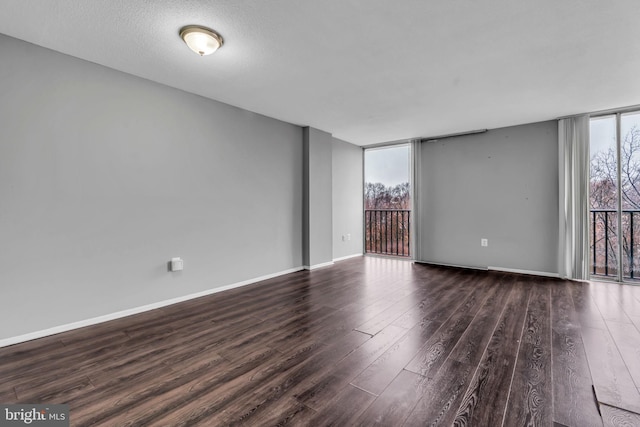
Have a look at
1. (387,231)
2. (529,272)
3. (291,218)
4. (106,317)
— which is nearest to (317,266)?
(291,218)

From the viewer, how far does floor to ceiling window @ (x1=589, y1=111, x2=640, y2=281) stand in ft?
12.6

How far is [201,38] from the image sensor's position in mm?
2162

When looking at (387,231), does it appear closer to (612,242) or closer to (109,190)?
(612,242)

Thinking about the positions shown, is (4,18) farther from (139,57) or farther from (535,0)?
(535,0)

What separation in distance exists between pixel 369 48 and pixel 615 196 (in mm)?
4038

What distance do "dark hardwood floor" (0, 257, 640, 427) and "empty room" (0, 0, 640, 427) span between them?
0.7 inches

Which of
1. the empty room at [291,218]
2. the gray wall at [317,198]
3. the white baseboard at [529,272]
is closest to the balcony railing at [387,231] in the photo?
the empty room at [291,218]

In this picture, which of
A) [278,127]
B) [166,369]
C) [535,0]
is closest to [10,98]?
[166,369]

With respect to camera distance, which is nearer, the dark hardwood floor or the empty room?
the dark hardwood floor

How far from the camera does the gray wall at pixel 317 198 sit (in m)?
4.77

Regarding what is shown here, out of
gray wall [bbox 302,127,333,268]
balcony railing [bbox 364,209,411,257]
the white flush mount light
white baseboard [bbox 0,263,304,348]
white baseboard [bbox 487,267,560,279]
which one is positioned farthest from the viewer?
balcony railing [bbox 364,209,411,257]

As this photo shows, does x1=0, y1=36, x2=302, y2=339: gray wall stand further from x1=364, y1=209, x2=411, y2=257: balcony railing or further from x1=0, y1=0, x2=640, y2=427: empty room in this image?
x1=364, y1=209, x2=411, y2=257: balcony railing

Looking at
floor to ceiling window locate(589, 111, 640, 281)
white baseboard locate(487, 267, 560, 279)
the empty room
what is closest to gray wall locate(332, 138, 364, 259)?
the empty room

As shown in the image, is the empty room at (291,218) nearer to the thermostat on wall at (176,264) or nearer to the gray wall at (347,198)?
the thermostat on wall at (176,264)
